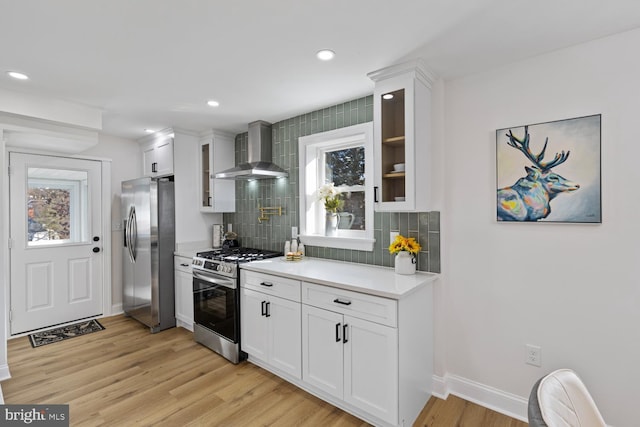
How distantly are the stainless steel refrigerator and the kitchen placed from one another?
1372mm

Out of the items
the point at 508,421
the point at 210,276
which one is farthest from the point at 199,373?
the point at 508,421

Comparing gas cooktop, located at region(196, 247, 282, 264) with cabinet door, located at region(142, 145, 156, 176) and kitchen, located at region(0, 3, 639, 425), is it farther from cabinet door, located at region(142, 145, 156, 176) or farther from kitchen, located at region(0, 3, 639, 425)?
cabinet door, located at region(142, 145, 156, 176)

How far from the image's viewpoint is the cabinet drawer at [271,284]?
2426mm

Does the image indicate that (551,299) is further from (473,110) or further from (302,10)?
(302,10)

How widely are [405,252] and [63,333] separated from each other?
155 inches

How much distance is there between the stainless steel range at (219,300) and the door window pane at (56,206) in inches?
71.6

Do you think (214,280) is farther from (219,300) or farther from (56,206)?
(56,206)

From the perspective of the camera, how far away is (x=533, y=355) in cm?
206

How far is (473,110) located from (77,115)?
3.51 metres

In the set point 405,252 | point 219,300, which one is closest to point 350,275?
point 405,252

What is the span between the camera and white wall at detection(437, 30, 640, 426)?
177 cm

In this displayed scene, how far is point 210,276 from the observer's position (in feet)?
10.3

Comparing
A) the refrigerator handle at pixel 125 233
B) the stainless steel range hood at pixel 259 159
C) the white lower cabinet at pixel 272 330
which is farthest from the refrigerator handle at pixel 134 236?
the white lower cabinet at pixel 272 330

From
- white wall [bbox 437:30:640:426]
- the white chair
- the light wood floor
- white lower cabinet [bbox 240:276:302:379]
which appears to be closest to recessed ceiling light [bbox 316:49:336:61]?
white wall [bbox 437:30:640:426]
